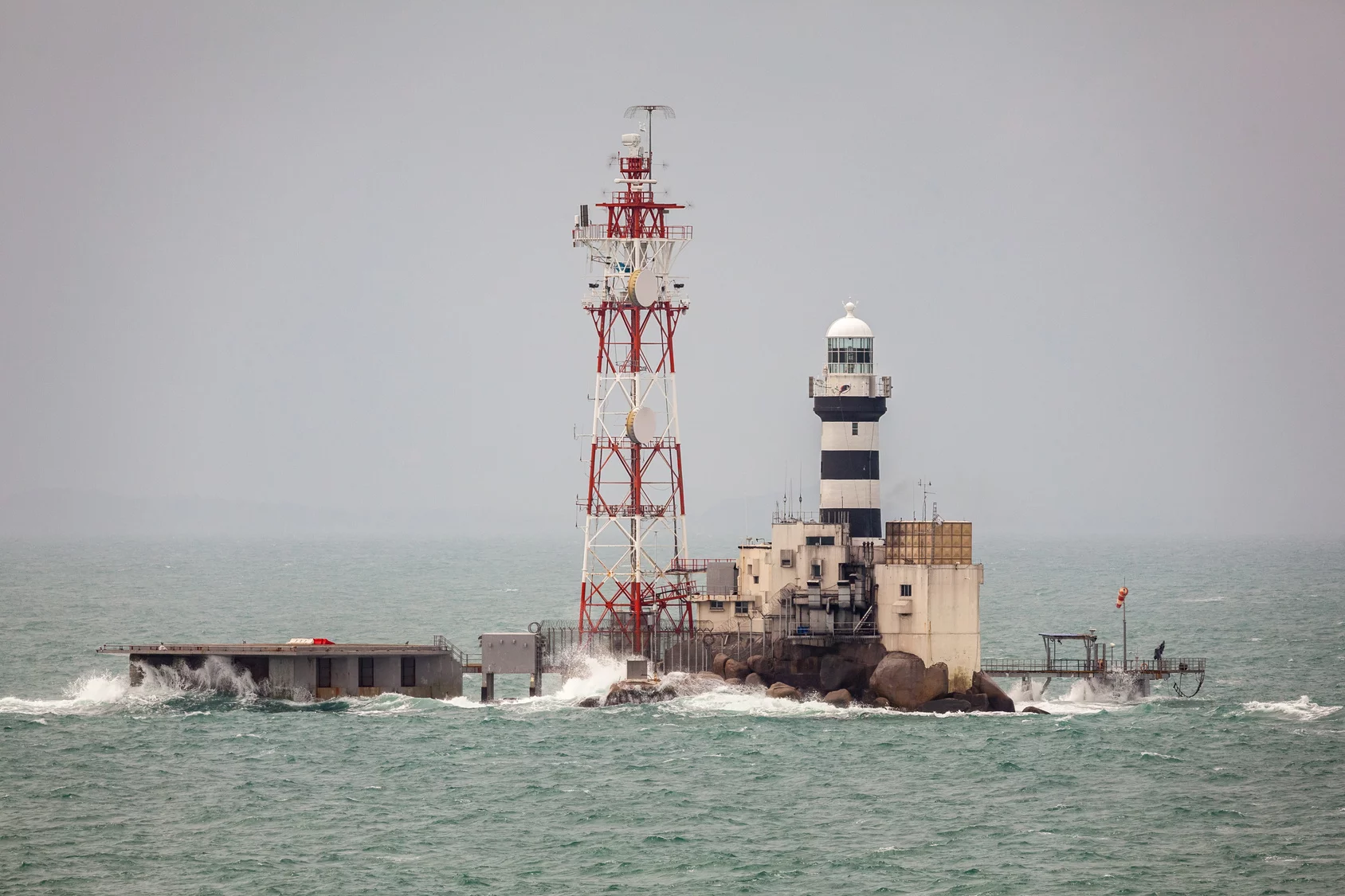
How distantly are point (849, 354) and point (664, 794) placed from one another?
74.8ft

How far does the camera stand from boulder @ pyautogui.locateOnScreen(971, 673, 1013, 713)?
7450cm

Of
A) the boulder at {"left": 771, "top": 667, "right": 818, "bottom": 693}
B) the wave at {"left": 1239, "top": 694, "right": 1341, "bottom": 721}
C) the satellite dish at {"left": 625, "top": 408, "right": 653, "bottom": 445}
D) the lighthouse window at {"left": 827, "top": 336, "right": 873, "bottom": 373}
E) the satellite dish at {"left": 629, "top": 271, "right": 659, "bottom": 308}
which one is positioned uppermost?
the satellite dish at {"left": 629, "top": 271, "right": 659, "bottom": 308}

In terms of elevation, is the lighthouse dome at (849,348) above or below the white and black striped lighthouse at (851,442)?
above

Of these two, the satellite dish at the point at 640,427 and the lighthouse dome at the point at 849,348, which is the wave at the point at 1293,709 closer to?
the lighthouse dome at the point at 849,348

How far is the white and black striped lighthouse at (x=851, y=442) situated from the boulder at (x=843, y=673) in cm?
557

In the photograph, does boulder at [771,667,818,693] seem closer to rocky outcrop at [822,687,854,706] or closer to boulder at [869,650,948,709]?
rocky outcrop at [822,687,854,706]

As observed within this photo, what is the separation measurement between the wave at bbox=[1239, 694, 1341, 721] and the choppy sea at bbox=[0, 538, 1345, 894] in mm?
225

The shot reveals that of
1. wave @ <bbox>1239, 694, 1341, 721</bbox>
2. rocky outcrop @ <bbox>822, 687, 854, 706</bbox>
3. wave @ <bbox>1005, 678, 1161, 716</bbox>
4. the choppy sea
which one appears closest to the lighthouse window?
rocky outcrop @ <bbox>822, 687, 854, 706</bbox>

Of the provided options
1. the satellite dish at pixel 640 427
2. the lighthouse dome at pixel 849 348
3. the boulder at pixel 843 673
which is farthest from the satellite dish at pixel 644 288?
the boulder at pixel 843 673

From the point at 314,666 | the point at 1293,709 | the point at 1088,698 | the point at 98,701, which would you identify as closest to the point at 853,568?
the point at 1088,698

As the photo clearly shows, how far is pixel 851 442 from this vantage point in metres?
78.4

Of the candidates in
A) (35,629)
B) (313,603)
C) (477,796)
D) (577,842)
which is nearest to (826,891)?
(577,842)

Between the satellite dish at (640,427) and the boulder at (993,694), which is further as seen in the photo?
the satellite dish at (640,427)

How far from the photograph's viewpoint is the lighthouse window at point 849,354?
79188 millimetres
